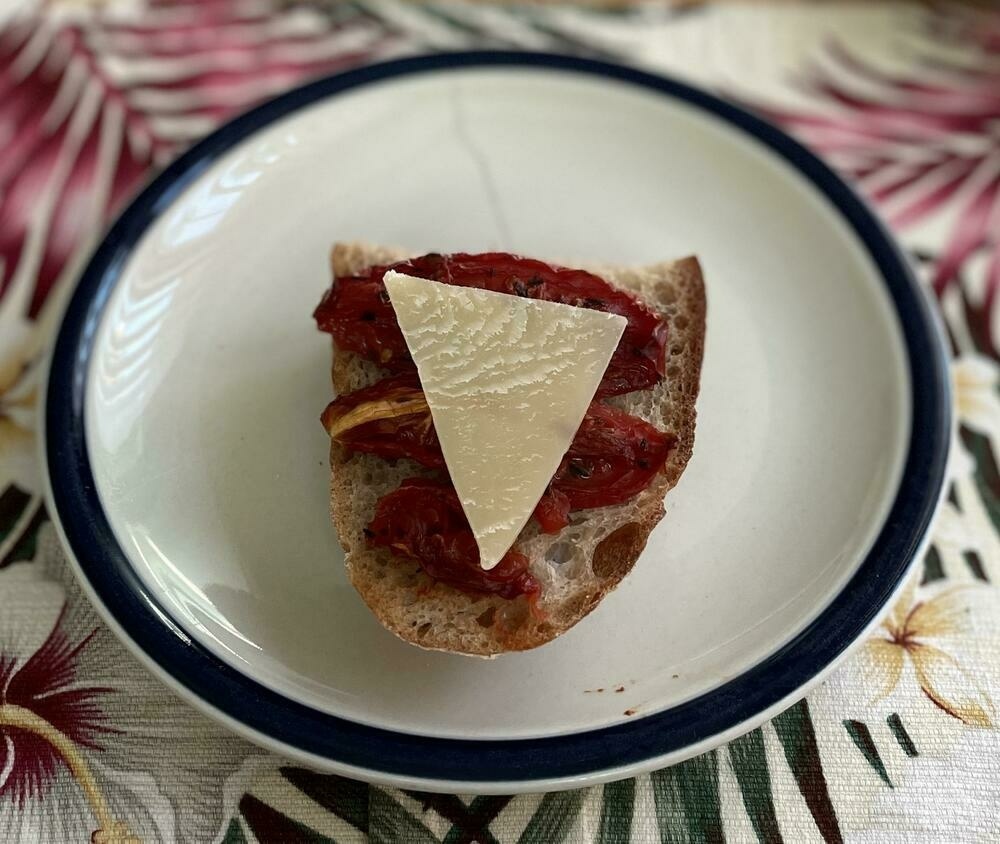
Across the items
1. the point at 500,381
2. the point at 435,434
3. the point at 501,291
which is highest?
the point at 501,291

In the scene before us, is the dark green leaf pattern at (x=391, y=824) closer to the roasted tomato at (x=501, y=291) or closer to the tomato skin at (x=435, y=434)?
the tomato skin at (x=435, y=434)

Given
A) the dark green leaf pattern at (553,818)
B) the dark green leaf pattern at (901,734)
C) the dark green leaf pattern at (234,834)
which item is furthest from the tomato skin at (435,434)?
the dark green leaf pattern at (901,734)

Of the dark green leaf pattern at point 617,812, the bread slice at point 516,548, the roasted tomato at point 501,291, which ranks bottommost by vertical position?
the dark green leaf pattern at point 617,812

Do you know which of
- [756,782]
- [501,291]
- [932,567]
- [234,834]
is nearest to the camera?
[234,834]

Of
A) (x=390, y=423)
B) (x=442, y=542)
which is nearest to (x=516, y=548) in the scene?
(x=442, y=542)

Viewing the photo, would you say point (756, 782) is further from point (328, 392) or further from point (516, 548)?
point (328, 392)

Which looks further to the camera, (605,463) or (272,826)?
(605,463)

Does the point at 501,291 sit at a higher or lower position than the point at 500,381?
higher
